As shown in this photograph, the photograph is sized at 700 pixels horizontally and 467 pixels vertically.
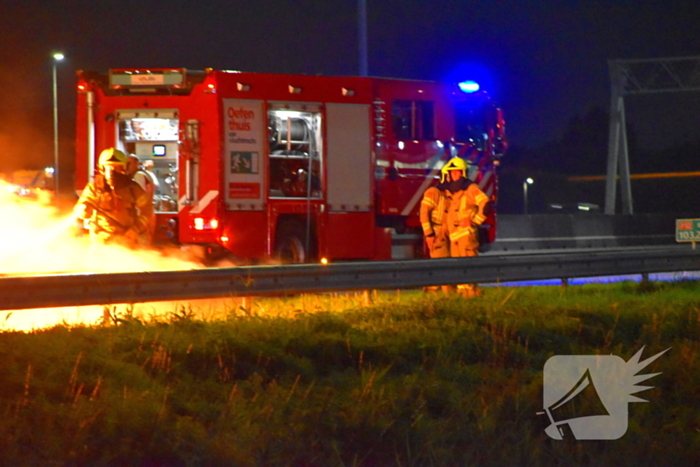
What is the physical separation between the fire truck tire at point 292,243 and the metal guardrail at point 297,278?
3763 mm

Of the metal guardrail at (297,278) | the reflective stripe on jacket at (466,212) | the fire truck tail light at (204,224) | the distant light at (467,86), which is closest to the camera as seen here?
the metal guardrail at (297,278)

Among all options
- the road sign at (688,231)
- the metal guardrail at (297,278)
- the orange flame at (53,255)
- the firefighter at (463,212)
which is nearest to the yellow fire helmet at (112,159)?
the orange flame at (53,255)

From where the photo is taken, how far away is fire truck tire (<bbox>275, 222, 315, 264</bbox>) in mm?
13843

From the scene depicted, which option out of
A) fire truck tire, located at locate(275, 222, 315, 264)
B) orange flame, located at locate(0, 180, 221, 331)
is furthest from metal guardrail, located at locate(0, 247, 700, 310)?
fire truck tire, located at locate(275, 222, 315, 264)

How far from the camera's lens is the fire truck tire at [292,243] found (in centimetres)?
1384

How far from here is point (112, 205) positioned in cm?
972

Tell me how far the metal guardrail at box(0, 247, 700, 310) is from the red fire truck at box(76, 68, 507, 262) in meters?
3.45

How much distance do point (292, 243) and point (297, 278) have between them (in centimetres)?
459

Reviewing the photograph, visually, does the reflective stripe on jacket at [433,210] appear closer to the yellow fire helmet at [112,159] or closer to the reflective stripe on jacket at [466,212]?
the reflective stripe on jacket at [466,212]

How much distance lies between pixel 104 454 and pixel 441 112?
36.5 feet

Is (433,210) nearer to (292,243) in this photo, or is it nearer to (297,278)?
(292,243)

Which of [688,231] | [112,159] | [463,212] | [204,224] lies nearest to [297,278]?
[112,159]

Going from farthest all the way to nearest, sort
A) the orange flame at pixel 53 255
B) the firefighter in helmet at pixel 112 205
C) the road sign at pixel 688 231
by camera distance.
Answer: the road sign at pixel 688 231 → the firefighter in helmet at pixel 112 205 → the orange flame at pixel 53 255

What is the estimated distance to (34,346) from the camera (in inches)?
273
